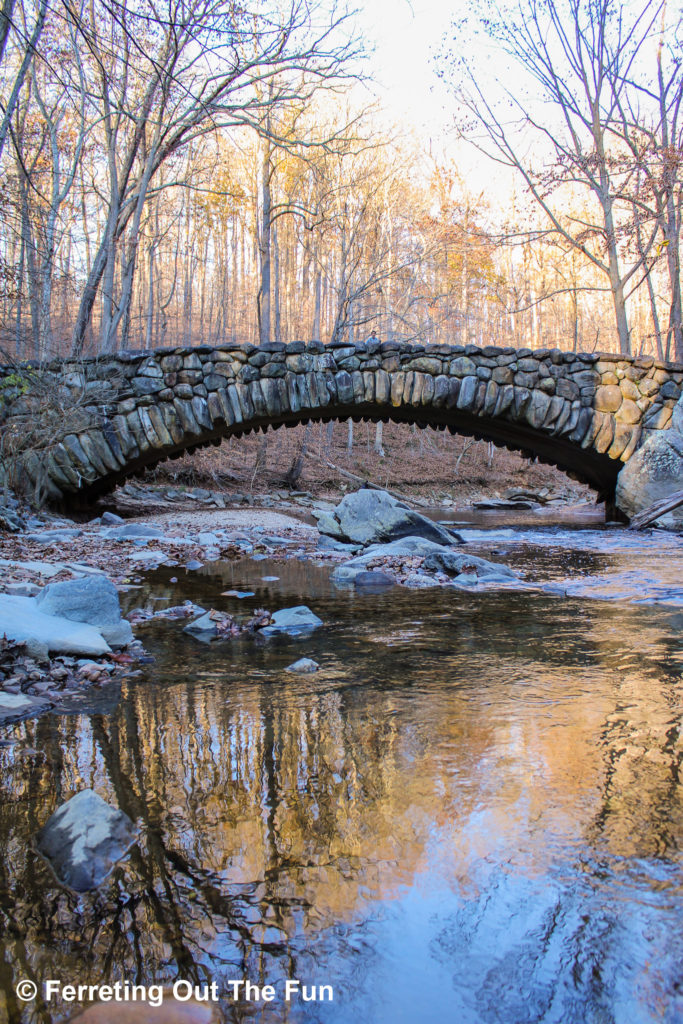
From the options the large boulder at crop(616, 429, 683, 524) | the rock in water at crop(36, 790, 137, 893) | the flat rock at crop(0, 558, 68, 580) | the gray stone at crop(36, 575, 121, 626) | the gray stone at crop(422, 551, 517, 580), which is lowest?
the gray stone at crop(422, 551, 517, 580)

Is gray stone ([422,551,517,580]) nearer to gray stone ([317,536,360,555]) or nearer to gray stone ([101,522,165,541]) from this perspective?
gray stone ([317,536,360,555])

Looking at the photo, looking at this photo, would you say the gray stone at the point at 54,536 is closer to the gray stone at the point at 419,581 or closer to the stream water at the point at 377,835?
the gray stone at the point at 419,581

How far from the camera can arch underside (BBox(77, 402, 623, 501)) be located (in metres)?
9.28

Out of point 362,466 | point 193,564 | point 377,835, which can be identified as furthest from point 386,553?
point 362,466

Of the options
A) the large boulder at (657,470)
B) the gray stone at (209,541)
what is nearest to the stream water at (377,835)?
the gray stone at (209,541)

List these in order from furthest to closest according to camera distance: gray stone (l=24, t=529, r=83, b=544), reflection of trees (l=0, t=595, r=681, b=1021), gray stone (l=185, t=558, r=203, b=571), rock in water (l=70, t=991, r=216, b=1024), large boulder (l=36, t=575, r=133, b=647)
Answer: gray stone (l=24, t=529, r=83, b=544) < gray stone (l=185, t=558, r=203, b=571) < large boulder (l=36, t=575, r=133, b=647) < reflection of trees (l=0, t=595, r=681, b=1021) < rock in water (l=70, t=991, r=216, b=1024)

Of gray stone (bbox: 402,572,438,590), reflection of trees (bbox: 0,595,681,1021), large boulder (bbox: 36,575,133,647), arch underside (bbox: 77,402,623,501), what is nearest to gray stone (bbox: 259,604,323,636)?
reflection of trees (bbox: 0,595,681,1021)

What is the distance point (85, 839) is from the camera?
1.28m

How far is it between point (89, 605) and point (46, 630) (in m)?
0.34

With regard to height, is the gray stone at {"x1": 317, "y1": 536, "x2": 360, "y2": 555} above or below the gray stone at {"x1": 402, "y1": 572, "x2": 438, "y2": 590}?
below

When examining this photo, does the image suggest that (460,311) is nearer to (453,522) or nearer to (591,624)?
(453,522)

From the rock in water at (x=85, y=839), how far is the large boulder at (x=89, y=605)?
1492mm

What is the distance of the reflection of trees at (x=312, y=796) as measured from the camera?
42.1 inches

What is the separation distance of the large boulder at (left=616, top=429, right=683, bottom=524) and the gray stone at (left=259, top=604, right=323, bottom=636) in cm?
713
